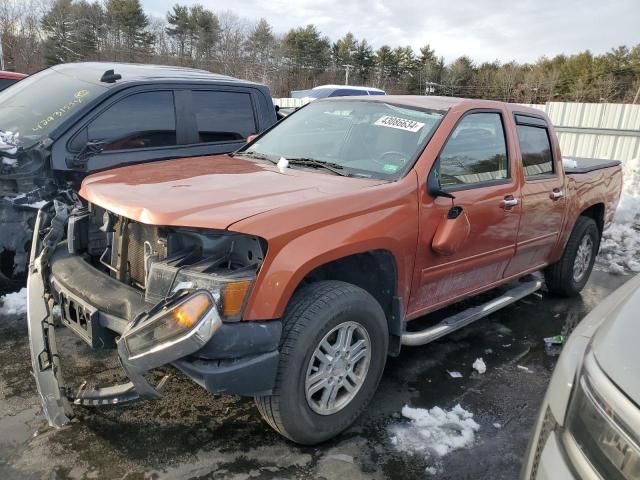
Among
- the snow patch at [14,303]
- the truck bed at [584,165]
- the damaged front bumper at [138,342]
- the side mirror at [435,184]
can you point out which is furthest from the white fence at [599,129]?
the damaged front bumper at [138,342]

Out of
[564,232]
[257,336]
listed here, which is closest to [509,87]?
[564,232]

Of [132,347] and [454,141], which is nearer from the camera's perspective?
[132,347]

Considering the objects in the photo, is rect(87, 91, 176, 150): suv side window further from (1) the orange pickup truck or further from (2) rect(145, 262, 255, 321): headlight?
(2) rect(145, 262, 255, 321): headlight

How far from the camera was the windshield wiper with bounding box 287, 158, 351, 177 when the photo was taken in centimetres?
317

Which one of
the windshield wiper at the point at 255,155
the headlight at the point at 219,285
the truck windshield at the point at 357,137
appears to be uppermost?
the truck windshield at the point at 357,137

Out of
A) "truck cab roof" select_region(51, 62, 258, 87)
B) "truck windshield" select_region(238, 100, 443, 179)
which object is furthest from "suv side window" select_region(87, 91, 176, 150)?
"truck windshield" select_region(238, 100, 443, 179)

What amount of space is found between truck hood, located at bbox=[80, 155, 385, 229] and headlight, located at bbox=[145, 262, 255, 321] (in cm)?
22

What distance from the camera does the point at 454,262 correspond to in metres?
3.36

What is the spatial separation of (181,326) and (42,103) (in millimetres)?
3238

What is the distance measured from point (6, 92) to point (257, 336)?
14.4 ft

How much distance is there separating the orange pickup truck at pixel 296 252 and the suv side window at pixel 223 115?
1031 millimetres

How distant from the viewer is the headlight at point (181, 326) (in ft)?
6.96

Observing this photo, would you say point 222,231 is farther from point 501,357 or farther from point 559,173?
point 559,173

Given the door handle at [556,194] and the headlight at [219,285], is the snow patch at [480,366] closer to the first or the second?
the door handle at [556,194]
